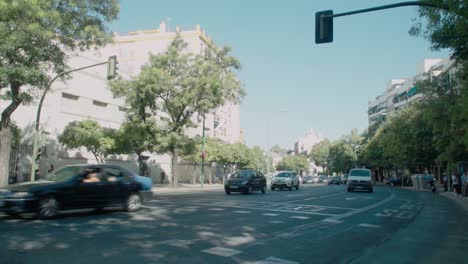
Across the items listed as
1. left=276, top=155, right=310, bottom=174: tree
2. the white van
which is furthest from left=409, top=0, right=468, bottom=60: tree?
left=276, top=155, right=310, bottom=174: tree

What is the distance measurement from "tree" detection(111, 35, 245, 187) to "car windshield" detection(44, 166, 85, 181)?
62.6 feet

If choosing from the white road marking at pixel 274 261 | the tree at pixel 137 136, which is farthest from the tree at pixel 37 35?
the white road marking at pixel 274 261

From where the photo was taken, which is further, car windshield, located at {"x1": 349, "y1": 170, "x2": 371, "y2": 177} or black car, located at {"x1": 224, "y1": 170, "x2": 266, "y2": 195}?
car windshield, located at {"x1": 349, "y1": 170, "x2": 371, "y2": 177}

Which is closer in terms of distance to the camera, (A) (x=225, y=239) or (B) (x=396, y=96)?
(A) (x=225, y=239)

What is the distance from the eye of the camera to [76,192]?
11.6 meters

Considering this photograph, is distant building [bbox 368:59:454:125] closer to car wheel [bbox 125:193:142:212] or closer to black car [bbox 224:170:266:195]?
black car [bbox 224:170:266:195]

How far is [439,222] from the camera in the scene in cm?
1289

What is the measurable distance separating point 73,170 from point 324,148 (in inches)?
4581

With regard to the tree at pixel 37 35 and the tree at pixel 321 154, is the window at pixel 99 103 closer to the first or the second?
the tree at pixel 37 35

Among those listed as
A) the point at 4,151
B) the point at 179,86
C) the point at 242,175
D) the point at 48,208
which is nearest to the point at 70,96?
the point at 179,86

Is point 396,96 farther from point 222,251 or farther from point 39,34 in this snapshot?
point 222,251

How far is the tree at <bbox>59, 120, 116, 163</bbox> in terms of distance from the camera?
31375 mm

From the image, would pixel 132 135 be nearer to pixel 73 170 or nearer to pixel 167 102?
pixel 167 102

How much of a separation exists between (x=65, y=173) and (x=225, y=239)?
5.87 meters
